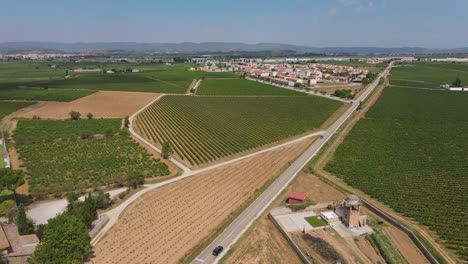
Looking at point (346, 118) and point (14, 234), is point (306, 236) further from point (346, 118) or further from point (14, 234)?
point (346, 118)

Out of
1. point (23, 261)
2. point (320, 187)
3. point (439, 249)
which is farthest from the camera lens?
point (320, 187)

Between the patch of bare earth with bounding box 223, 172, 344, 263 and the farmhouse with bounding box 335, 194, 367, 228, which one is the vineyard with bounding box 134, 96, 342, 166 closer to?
the patch of bare earth with bounding box 223, 172, 344, 263

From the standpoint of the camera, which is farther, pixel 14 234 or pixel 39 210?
pixel 39 210

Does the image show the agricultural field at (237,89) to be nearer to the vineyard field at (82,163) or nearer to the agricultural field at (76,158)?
the agricultural field at (76,158)

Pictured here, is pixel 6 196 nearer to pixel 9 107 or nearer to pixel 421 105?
pixel 9 107

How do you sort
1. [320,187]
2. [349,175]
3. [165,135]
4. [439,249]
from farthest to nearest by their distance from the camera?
[165,135] → [349,175] → [320,187] → [439,249]

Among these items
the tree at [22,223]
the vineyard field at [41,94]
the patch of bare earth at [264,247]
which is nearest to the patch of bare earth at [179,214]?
the patch of bare earth at [264,247]

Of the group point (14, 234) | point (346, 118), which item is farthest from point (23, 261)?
point (346, 118)
